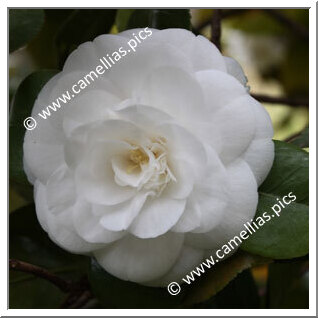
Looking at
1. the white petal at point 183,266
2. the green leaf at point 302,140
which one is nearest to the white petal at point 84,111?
the white petal at point 183,266

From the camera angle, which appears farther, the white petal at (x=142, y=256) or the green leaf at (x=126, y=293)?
the green leaf at (x=126, y=293)

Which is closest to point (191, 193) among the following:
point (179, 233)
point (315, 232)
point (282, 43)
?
point (179, 233)

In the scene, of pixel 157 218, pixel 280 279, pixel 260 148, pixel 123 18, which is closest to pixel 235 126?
pixel 260 148

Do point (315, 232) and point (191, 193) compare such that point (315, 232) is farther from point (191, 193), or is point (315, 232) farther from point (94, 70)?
point (94, 70)

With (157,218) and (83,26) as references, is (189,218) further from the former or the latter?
(83,26)

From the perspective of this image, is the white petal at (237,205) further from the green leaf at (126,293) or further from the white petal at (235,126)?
the green leaf at (126,293)

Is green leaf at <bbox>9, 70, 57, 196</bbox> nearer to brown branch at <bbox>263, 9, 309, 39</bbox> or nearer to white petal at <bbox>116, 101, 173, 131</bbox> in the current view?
white petal at <bbox>116, 101, 173, 131</bbox>
